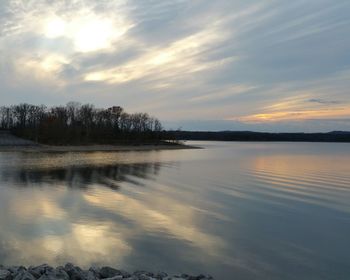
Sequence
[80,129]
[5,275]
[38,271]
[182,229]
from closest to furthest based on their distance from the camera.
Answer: [5,275], [38,271], [182,229], [80,129]

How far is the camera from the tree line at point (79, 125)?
106 meters

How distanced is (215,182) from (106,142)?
87449 millimetres

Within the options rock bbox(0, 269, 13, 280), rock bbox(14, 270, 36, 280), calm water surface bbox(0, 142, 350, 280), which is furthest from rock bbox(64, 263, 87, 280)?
calm water surface bbox(0, 142, 350, 280)

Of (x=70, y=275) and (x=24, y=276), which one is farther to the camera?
(x=70, y=275)

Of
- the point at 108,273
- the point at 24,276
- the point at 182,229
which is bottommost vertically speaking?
the point at 182,229

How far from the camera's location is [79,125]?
126m

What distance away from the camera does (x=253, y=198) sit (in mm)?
22547

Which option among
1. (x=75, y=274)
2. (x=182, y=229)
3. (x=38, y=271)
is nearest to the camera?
(x=75, y=274)

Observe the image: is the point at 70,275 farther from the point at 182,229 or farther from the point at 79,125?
the point at 79,125

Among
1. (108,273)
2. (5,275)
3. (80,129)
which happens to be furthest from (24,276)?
(80,129)

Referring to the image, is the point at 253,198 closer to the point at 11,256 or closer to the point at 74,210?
the point at 74,210

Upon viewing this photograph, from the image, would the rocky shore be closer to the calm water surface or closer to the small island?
the calm water surface

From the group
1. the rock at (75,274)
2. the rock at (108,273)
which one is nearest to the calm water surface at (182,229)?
the rock at (108,273)

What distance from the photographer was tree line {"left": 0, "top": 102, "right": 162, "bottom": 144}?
106 metres
